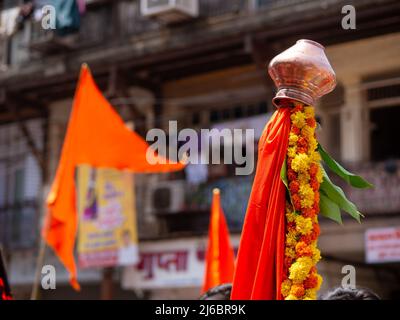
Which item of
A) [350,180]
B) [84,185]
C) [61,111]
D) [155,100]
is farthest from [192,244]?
[350,180]

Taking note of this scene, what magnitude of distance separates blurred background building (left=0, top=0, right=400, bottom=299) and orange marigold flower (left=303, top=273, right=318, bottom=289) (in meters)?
9.06

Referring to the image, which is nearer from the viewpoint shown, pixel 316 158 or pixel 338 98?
pixel 316 158

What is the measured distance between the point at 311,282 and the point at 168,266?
11.1 meters

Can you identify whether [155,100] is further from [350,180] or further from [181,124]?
[350,180]

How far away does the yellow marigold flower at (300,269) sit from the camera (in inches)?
158

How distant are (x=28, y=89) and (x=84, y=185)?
10.4ft

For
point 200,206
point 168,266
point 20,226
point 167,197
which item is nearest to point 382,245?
point 200,206

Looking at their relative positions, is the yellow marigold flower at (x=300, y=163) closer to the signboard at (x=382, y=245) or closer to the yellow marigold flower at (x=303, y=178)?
the yellow marigold flower at (x=303, y=178)

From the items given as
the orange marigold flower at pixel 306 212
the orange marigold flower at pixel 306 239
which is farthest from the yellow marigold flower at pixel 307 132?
the orange marigold flower at pixel 306 239

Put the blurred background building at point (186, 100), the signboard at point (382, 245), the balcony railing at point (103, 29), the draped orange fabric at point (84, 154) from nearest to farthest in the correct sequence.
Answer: the draped orange fabric at point (84, 154), the signboard at point (382, 245), the blurred background building at point (186, 100), the balcony railing at point (103, 29)

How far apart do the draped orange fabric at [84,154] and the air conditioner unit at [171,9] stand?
10.7 feet

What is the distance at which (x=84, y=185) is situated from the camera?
599 inches
